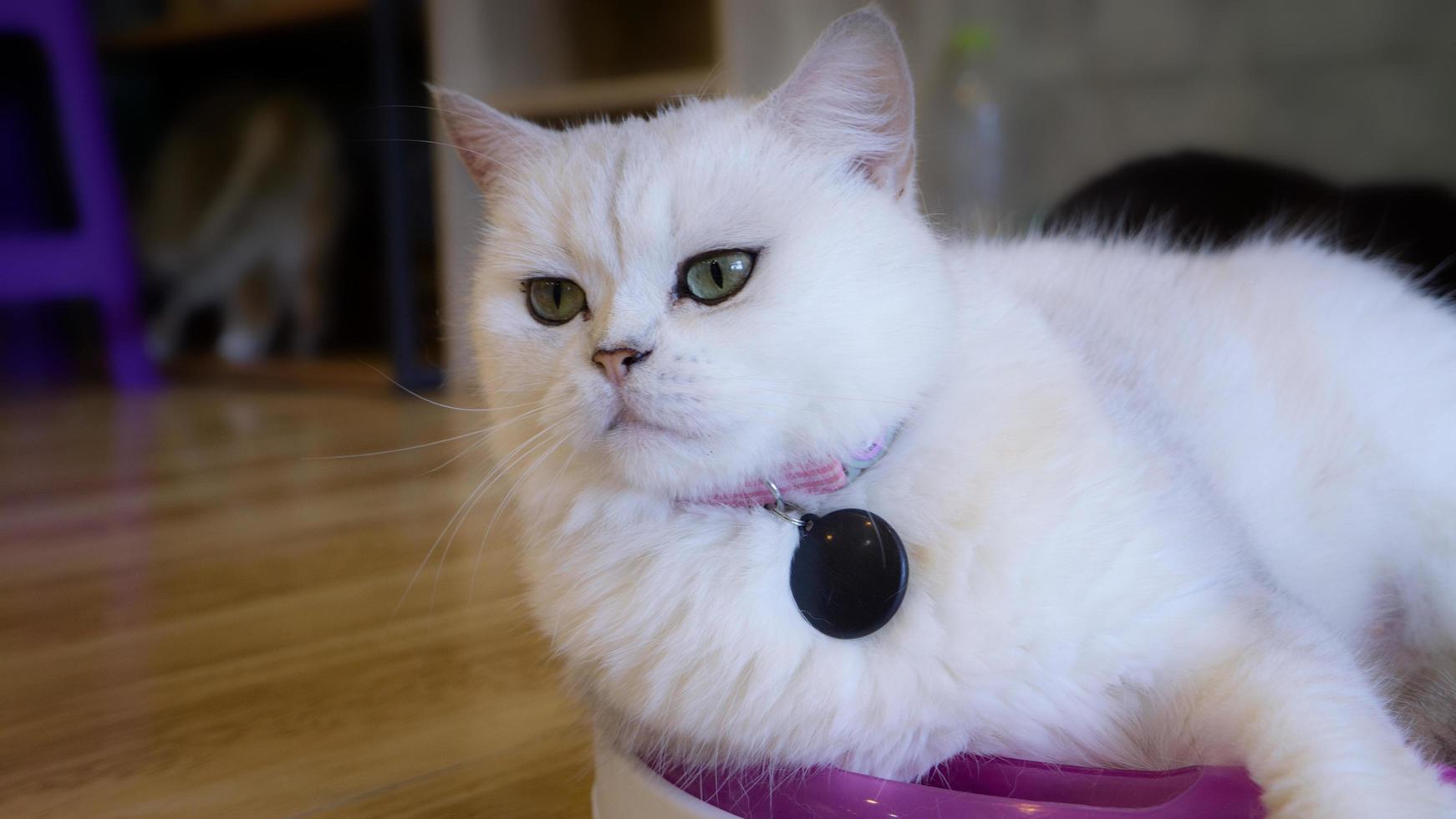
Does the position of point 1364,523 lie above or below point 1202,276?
below

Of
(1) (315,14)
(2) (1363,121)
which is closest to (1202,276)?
(2) (1363,121)

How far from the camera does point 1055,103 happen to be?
8.09ft

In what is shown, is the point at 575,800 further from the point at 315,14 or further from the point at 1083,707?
the point at 315,14

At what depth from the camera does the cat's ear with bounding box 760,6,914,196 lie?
82 cm

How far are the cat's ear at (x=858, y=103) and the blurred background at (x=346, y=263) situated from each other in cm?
38

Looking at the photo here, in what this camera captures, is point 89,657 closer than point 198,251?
Yes

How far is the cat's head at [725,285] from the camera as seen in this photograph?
0.72 meters

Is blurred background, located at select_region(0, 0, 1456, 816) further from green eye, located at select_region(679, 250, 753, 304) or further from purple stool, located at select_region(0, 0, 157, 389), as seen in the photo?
green eye, located at select_region(679, 250, 753, 304)

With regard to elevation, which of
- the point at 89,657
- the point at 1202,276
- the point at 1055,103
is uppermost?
the point at 1055,103

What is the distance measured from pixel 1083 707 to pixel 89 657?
3.63ft

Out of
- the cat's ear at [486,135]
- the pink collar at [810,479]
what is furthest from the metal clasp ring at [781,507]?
the cat's ear at [486,135]

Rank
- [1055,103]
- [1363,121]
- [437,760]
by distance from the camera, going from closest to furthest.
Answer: [437,760] < [1363,121] < [1055,103]

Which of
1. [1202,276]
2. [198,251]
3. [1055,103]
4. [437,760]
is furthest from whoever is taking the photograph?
[198,251]

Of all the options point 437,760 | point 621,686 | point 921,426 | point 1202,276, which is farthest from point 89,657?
point 1202,276
